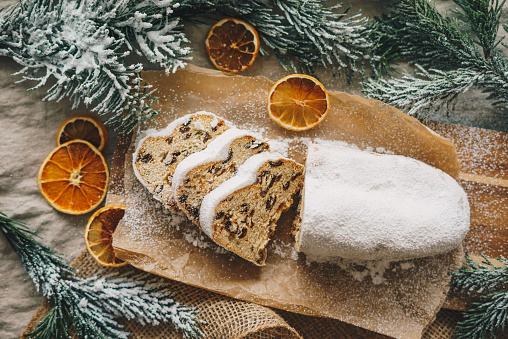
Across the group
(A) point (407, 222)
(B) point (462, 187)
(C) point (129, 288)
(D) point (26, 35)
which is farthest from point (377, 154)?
(D) point (26, 35)

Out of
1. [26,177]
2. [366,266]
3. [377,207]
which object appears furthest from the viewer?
[26,177]

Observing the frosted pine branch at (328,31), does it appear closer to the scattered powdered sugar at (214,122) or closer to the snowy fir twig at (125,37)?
the snowy fir twig at (125,37)

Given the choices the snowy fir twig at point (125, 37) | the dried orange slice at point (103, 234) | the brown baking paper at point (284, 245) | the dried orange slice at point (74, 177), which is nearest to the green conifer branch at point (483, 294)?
the brown baking paper at point (284, 245)

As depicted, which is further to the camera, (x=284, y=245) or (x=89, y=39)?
(x=284, y=245)

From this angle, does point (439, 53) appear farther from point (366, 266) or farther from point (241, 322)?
point (241, 322)

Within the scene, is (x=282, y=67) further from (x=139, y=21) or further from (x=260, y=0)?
(x=139, y=21)

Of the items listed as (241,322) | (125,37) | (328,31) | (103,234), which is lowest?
(241,322)

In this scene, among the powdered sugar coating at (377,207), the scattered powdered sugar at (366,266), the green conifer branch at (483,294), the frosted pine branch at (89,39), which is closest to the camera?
the frosted pine branch at (89,39)

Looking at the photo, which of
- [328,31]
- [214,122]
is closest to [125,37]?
[214,122]
